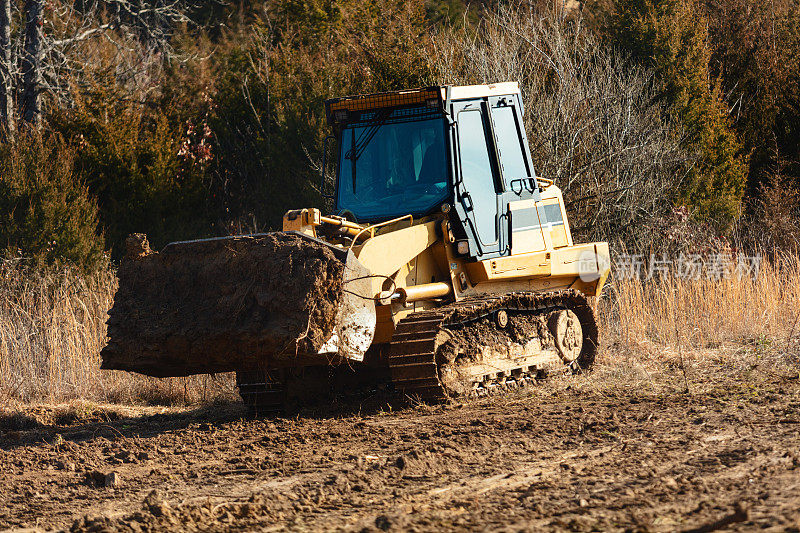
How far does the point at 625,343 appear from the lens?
11.9 meters

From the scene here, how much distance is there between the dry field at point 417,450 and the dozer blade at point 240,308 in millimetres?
657

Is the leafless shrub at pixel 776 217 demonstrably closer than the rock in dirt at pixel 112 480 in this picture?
No

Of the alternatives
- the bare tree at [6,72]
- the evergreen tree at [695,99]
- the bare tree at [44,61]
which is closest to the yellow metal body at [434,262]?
the evergreen tree at [695,99]

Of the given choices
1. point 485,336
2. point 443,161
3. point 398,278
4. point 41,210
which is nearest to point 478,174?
point 443,161

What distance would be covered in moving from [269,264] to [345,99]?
2.55 meters

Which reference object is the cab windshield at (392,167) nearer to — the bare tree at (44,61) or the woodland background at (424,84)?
the woodland background at (424,84)

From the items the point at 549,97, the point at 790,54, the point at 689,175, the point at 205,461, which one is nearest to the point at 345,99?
the point at 205,461

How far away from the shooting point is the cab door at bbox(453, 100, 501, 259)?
882 cm

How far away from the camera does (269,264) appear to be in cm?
746

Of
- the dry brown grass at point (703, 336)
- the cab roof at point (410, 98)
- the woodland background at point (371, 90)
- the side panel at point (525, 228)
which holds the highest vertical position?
the woodland background at point (371, 90)

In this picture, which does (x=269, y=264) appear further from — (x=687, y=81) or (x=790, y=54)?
(x=790, y=54)

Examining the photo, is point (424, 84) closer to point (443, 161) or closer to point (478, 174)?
point (478, 174)

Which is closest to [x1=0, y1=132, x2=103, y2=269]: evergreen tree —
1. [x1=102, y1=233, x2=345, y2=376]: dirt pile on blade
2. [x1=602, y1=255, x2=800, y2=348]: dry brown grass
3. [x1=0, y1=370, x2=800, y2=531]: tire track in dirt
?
[x1=0, y1=370, x2=800, y2=531]: tire track in dirt

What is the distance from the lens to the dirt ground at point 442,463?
5004mm
